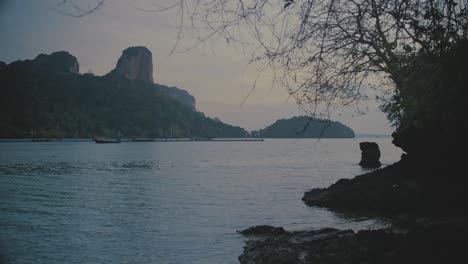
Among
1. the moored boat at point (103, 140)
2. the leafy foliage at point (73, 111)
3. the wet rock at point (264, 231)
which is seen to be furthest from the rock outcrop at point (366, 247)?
the moored boat at point (103, 140)

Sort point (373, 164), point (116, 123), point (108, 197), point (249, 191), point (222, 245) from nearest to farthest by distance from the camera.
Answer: point (222, 245)
point (108, 197)
point (249, 191)
point (373, 164)
point (116, 123)

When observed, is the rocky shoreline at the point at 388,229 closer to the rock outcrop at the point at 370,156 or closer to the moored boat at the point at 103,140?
the rock outcrop at the point at 370,156

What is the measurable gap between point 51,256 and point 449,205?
13540 mm

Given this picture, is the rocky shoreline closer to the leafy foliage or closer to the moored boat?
the leafy foliage

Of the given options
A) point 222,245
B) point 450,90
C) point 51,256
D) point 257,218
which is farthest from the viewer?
point 257,218

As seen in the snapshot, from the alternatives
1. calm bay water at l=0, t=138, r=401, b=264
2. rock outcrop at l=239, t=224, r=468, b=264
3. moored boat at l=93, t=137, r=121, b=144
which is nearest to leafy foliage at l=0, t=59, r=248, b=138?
moored boat at l=93, t=137, r=121, b=144

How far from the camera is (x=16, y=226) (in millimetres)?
15086

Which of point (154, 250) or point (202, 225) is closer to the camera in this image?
point (154, 250)

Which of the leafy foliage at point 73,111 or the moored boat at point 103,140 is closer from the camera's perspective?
the leafy foliage at point 73,111

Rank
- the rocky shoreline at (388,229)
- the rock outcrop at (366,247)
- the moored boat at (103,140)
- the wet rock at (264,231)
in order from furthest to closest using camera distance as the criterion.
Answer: the moored boat at (103,140)
the wet rock at (264,231)
the rocky shoreline at (388,229)
the rock outcrop at (366,247)

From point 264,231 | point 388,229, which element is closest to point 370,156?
point 264,231

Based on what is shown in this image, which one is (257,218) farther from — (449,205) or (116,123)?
(116,123)

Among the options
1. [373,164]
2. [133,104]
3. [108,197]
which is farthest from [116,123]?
[108,197]

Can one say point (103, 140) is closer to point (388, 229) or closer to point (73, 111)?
point (73, 111)
